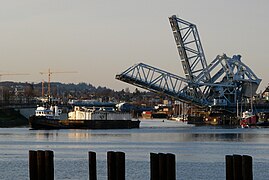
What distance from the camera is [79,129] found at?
3888 inches

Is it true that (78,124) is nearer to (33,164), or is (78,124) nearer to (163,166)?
(33,164)

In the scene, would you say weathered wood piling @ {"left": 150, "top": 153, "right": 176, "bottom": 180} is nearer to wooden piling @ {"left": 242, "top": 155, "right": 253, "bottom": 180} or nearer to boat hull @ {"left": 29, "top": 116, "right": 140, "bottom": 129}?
wooden piling @ {"left": 242, "top": 155, "right": 253, "bottom": 180}

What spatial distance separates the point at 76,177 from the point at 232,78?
7608cm

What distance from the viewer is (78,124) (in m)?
100

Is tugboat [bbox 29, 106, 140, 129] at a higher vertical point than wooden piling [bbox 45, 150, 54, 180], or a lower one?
higher

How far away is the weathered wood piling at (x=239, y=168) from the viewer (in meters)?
19.9

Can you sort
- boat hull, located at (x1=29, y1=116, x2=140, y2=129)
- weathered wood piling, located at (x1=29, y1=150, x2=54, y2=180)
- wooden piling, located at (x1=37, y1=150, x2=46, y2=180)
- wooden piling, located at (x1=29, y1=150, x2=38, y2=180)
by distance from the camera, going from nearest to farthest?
weathered wood piling, located at (x1=29, y1=150, x2=54, y2=180)
wooden piling, located at (x1=37, y1=150, x2=46, y2=180)
wooden piling, located at (x1=29, y1=150, x2=38, y2=180)
boat hull, located at (x1=29, y1=116, x2=140, y2=129)

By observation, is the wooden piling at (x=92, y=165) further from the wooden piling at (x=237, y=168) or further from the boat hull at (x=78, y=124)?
the boat hull at (x=78, y=124)

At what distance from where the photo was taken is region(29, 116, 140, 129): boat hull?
95.7 meters

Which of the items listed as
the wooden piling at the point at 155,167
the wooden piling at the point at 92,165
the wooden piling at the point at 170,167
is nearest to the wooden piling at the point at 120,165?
the wooden piling at the point at 155,167

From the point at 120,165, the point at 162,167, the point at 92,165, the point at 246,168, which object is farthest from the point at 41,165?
the point at 246,168

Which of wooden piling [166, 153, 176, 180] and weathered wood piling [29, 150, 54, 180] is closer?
wooden piling [166, 153, 176, 180]

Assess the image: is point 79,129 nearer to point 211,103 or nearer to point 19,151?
point 211,103

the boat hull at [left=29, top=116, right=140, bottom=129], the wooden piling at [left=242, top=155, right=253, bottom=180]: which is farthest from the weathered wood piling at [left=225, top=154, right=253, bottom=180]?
the boat hull at [left=29, top=116, right=140, bottom=129]
